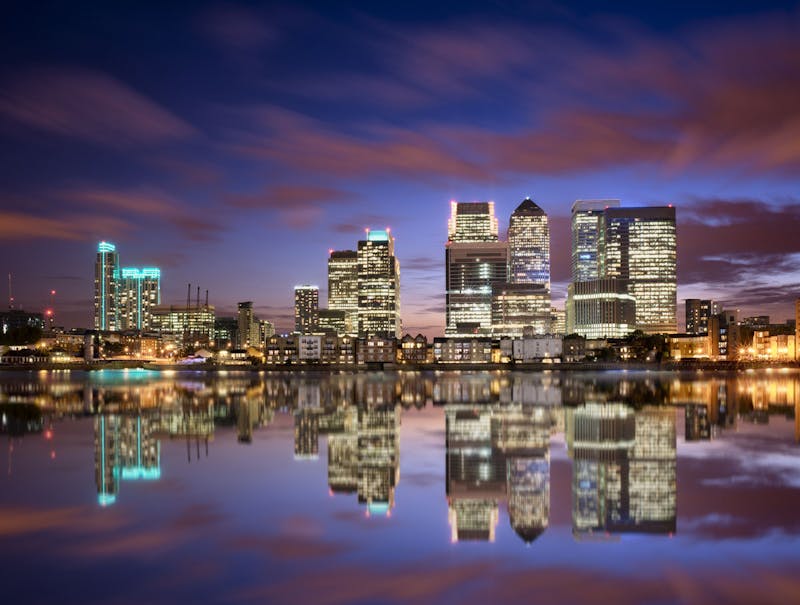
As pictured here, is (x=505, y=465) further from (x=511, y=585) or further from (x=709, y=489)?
(x=511, y=585)

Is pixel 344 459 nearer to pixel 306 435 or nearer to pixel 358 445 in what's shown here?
pixel 358 445

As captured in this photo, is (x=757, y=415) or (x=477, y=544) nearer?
(x=477, y=544)

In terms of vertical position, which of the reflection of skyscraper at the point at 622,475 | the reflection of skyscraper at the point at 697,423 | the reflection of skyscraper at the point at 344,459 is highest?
the reflection of skyscraper at the point at 622,475

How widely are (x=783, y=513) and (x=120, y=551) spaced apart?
45.0 feet

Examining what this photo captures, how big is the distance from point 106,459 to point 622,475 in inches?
639

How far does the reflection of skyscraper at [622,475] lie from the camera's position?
15672 mm

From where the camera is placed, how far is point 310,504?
17938mm

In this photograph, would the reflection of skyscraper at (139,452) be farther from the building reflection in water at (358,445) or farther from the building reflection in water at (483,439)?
the building reflection in water at (358,445)

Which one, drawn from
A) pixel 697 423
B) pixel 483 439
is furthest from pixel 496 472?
pixel 697 423

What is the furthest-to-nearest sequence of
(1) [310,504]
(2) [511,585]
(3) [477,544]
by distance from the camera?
(1) [310,504] → (3) [477,544] → (2) [511,585]

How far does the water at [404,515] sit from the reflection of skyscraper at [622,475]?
0.29ft

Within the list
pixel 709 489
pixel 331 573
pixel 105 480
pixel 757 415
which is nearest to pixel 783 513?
pixel 709 489

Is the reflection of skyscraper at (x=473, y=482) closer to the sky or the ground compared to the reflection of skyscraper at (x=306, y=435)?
closer to the sky

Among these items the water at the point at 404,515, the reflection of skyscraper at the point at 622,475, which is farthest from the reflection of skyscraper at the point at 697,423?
the reflection of skyscraper at the point at 622,475
